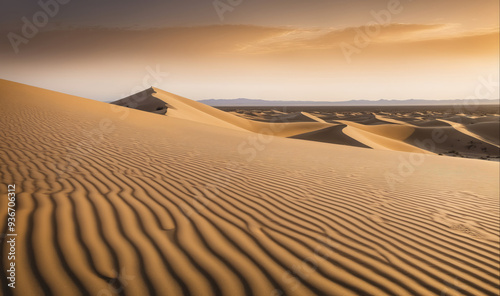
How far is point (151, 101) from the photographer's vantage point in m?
32.2

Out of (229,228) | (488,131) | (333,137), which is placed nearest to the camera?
(229,228)

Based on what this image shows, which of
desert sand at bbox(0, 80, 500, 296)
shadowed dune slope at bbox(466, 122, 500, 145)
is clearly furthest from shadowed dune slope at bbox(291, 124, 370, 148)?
shadowed dune slope at bbox(466, 122, 500, 145)

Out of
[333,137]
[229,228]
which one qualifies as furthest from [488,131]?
[229,228]

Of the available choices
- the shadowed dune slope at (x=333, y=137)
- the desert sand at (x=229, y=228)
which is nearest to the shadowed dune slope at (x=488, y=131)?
the shadowed dune slope at (x=333, y=137)

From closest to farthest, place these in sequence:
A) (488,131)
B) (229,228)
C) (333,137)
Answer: (229,228) → (333,137) → (488,131)

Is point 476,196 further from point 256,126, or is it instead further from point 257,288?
point 256,126

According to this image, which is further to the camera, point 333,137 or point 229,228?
point 333,137

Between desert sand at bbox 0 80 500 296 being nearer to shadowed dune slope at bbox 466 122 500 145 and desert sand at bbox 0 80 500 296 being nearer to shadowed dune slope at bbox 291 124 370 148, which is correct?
shadowed dune slope at bbox 291 124 370 148

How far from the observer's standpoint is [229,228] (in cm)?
324

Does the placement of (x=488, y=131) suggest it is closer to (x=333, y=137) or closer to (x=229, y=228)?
(x=333, y=137)

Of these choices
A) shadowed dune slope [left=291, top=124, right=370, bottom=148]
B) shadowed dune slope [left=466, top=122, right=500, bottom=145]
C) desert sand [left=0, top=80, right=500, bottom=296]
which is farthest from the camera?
shadowed dune slope [left=466, top=122, right=500, bottom=145]

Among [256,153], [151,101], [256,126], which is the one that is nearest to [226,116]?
[256,126]

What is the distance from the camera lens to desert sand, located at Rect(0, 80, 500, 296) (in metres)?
2.27

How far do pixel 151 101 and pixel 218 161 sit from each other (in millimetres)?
27194
